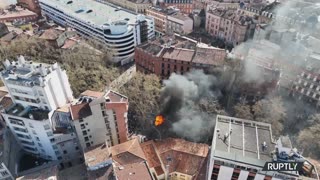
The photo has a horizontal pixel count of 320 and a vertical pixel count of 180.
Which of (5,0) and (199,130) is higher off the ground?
(5,0)

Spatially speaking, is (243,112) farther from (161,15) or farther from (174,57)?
(161,15)

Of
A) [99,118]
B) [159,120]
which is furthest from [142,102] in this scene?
[99,118]

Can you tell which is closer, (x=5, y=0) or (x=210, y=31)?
(x=210, y=31)

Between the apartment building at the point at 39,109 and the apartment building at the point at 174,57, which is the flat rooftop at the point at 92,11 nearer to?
the apartment building at the point at 174,57

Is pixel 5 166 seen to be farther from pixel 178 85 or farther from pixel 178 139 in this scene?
pixel 178 85

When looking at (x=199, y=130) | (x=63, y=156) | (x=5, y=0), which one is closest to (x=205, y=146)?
(x=199, y=130)

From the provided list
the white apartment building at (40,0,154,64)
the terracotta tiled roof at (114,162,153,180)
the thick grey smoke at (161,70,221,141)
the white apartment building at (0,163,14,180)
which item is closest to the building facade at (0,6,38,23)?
the white apartment building at (40,0,154,64)

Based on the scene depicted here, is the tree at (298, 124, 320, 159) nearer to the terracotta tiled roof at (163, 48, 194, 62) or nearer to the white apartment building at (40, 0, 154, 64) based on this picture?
the terracotta tiled roof at (163, 48, 194, 62)

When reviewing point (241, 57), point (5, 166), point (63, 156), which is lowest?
point (63, 156)
